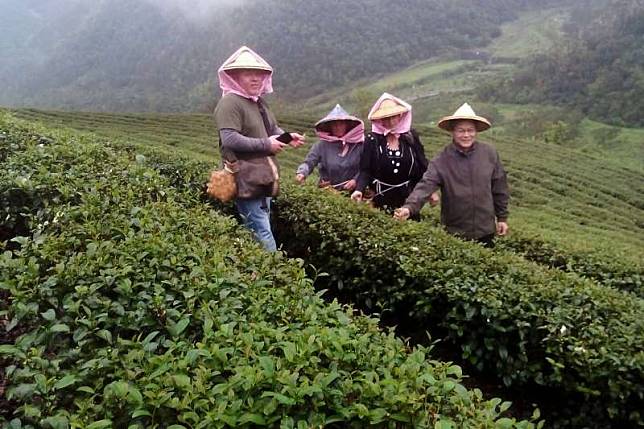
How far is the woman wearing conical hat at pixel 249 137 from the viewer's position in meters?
3.90

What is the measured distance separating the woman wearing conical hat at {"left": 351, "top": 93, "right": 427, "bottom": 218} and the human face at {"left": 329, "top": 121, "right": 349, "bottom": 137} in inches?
15.4

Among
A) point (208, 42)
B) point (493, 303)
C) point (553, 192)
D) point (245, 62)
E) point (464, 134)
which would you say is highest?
point (208, 42)

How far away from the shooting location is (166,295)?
2240 millimetres

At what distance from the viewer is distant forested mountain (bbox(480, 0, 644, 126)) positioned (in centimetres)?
5960

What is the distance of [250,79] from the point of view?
396 centimetres

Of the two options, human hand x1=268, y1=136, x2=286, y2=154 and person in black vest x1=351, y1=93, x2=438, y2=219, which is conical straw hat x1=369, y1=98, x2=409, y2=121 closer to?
person in black vest x1=351, y1=93, x2=438, y2=219

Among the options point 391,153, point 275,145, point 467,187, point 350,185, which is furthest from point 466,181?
point 275,145

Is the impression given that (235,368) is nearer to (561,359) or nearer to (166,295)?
(166,295)

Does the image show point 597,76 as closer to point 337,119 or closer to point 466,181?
point 337,119

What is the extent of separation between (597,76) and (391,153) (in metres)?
72.3

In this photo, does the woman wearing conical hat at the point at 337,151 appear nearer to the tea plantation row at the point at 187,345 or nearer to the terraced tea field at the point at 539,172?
the tea plantation row at the point at 187,345

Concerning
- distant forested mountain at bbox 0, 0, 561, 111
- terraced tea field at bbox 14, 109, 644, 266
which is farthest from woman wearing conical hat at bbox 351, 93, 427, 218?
distant forested mountain at bbox 0, 0, 561, 111

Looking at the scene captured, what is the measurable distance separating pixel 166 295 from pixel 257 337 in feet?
1.57

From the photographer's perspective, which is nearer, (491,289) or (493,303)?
(493,303)
